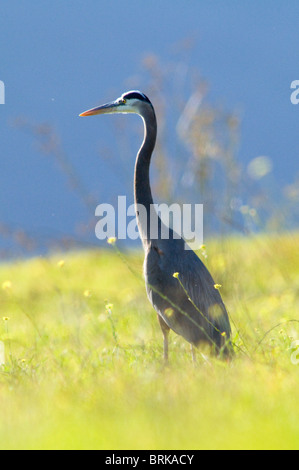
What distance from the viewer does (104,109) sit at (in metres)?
6.41

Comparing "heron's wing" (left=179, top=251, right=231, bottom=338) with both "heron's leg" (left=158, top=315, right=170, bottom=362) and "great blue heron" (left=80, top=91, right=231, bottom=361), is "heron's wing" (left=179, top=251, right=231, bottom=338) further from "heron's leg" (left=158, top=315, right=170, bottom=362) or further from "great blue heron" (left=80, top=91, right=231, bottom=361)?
"heron's leg" (left=158, top=315, right=170, bottom=362)

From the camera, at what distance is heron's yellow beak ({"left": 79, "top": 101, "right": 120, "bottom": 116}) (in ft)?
20.8

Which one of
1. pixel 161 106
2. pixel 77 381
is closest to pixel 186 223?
pixel 161 106

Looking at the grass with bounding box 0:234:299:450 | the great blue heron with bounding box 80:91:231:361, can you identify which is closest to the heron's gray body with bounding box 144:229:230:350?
the great blue heron with bounding box 80:91:231:361

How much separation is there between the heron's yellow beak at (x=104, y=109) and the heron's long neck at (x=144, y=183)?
0.53 metres

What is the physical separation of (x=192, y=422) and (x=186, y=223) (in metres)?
5.35

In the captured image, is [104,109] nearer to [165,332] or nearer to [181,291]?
[181,291]

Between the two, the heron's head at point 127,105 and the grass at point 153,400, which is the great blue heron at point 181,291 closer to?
the grass at point 153,400

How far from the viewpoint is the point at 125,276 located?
12727 millimetres

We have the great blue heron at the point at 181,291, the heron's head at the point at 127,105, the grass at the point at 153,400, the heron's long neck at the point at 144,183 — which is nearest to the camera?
the grass at the point at 153,400

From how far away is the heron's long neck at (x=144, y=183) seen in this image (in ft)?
18.0

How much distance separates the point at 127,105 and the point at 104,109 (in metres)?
0.36

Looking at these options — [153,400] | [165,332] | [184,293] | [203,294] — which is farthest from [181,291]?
[153,400]

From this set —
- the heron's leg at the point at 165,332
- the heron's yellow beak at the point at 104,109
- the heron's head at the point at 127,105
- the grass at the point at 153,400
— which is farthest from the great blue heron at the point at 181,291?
the heron's yellow beak at the point at 104,109
